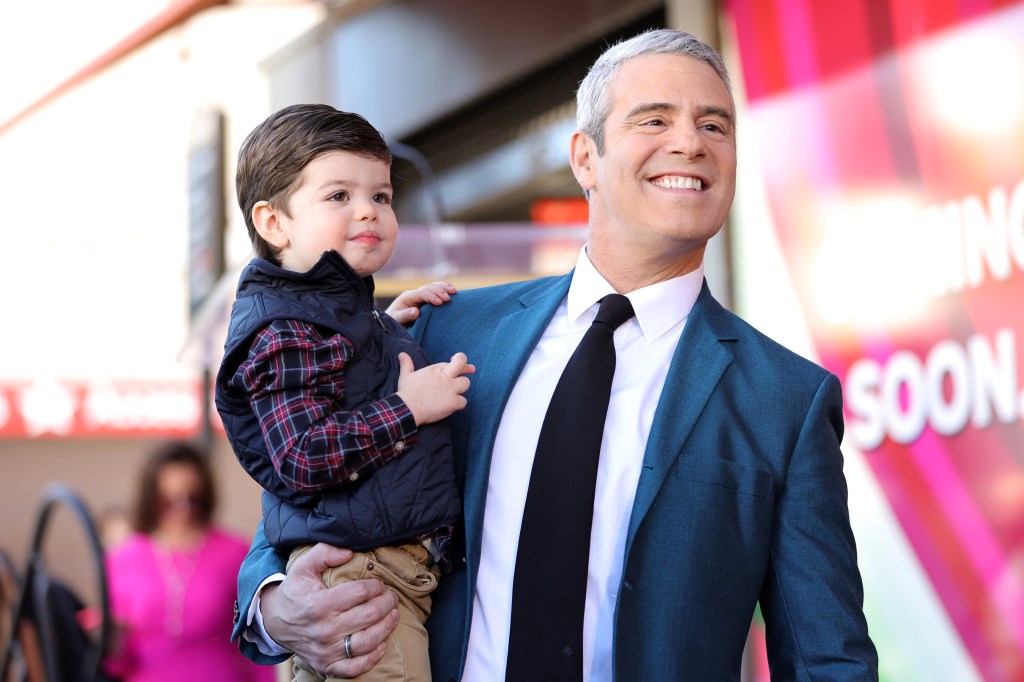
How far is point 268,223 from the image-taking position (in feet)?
5.80

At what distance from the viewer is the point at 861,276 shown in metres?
3.65

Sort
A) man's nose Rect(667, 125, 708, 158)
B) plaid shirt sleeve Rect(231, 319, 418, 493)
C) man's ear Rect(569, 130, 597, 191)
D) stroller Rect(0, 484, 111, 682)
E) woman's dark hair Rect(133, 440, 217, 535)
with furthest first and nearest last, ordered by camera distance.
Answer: woman's dark hair Rect(133, 440, 217, 535), stroller Rect(0, 484, 111, 682), man's ear Rect(569, 130, 597, 191), man's nose Rect(667, 125, 708, 158), plaid shirt sleeve Rect(231, 319, 418, 493)

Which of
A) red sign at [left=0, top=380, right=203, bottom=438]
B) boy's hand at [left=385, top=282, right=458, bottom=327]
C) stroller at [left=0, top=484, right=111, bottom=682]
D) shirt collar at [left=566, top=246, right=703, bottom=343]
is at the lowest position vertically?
stroller at [left=0, top=484, right=111, bottom=682]

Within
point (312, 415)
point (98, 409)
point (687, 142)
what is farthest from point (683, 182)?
point (98, 409)

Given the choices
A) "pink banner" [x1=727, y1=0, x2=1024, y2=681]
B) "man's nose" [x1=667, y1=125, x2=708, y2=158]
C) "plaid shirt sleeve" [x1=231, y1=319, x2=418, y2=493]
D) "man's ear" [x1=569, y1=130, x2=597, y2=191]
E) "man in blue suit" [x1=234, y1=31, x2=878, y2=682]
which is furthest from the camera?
"pink banner" [x1=727, y1=0, x2=1024, y2=681]

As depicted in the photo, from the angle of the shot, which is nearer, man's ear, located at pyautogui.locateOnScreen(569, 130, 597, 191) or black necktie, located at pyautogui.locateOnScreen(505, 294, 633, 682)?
black necktie, located at pyautogui.locateOnScreen(505, 294, 633, 682)

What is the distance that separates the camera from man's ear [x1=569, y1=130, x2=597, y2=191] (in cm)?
202

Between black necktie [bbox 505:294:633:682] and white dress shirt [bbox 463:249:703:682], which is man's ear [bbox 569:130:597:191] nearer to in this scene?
white dress shirt [bbox 463:249:703:682]

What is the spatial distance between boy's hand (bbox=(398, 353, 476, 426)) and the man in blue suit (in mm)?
155

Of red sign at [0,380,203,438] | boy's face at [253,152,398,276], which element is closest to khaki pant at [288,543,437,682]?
boy's face at [253,152,398,276]

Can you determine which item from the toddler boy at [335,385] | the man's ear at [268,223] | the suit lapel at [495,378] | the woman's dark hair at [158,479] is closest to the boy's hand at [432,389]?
the toddler boy at [335,385]

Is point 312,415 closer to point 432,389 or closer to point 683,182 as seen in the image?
point 432,389

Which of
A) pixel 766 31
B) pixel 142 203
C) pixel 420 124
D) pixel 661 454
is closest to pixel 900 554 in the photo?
pixel 766 31

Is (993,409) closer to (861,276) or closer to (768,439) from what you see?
(861,276)
